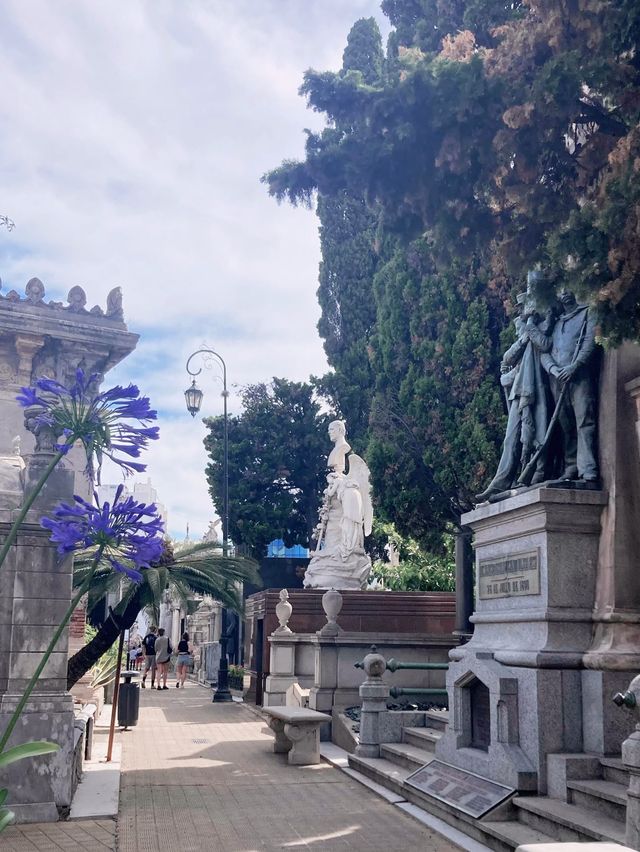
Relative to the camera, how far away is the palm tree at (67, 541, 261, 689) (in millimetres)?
9039

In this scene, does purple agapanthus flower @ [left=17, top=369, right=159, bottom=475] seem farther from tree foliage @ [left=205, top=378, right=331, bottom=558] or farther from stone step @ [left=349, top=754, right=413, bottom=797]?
tree foliage @ [left=205, top=378, right=331, bottom=558]

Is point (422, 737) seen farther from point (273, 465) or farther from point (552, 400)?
point (273, 465)

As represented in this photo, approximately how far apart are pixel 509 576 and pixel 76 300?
19190 mm

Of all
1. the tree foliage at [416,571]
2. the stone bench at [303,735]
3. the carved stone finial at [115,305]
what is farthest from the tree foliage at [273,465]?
the stone bench at [303,735]

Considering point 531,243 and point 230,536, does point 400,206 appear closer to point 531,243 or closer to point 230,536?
point 531,243

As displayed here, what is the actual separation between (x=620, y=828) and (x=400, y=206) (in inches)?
224

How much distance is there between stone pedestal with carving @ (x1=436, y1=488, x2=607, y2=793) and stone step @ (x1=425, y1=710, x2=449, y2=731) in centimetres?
203

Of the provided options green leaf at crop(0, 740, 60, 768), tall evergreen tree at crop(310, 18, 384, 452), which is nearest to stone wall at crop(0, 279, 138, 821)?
green leaf at crop(0, 740, 60, 768)

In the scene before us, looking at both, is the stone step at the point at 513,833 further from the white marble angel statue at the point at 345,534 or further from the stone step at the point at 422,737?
the white marble angel statue at the point at 345,534

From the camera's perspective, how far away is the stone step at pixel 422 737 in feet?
33.3

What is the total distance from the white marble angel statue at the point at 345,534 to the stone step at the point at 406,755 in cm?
924

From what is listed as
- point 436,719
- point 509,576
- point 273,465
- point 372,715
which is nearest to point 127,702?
point 372,715

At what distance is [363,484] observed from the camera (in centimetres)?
2098

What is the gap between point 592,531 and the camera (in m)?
7.88
